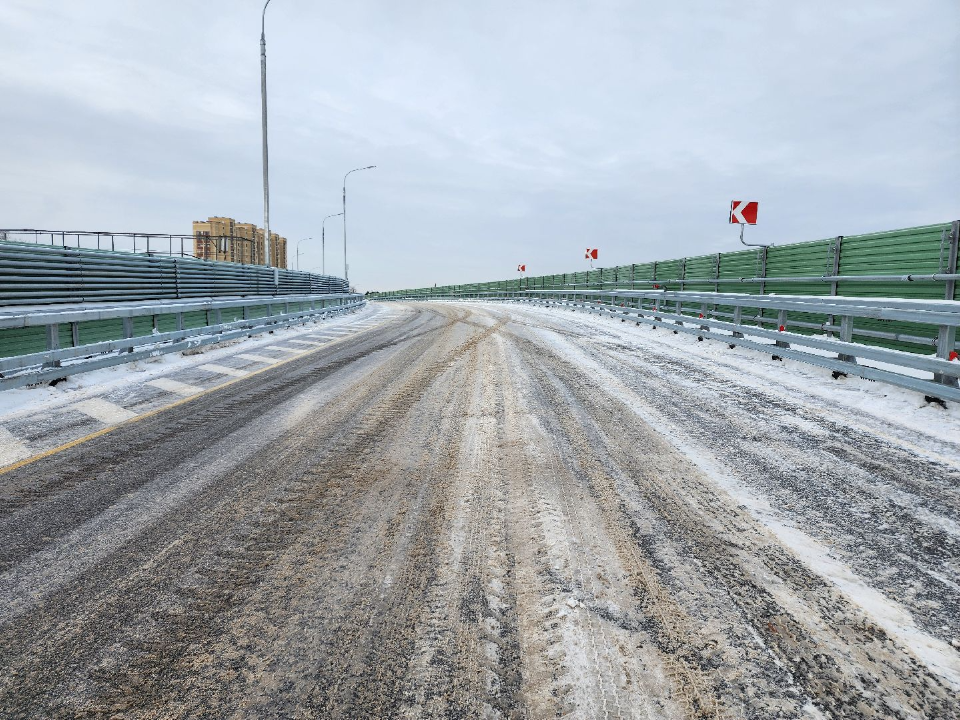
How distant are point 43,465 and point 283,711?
359cm

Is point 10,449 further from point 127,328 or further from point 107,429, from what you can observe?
point 127,328

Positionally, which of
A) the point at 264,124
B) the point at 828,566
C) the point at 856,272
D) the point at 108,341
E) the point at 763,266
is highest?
the point at 264,124

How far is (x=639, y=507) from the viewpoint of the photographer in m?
3.40

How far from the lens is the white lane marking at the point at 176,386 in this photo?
22.8 ft

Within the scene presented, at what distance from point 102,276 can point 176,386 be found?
4.84m

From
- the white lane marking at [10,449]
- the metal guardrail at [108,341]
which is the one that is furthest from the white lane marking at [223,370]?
the white lane marking at [10,449]

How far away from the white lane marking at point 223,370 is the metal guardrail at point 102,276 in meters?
2.81

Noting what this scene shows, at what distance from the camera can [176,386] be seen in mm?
7332

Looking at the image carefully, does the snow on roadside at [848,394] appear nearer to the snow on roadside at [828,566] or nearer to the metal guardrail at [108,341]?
the snow on roadside at [828,566]

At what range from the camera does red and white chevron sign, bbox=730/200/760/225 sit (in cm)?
1603

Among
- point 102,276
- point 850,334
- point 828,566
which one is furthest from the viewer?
point 102,276

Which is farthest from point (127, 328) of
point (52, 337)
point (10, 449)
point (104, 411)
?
point (10, 449)

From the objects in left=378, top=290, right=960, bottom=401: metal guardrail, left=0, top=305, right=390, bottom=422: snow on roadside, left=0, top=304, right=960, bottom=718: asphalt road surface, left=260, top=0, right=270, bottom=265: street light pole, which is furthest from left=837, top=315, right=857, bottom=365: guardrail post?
left=260, top=0, right=270, bottom=265: street light pole

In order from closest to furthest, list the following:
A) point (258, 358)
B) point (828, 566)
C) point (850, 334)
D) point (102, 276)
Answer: point (828, 566)
point (850, 334)
point (258, 358)
point (102, 276)
